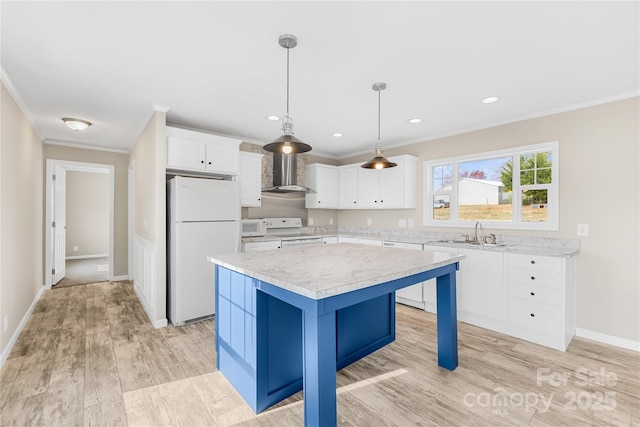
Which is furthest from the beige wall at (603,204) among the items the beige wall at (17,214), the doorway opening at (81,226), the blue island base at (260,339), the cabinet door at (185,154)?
the doorway opening at (81,226)

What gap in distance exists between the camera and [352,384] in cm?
217

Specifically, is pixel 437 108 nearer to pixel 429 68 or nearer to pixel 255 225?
pixel 429 68

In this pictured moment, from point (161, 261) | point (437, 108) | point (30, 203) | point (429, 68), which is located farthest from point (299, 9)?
point (30, 203)

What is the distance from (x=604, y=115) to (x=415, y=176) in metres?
2.12

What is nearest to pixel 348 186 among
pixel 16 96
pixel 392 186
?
pixel 392 186

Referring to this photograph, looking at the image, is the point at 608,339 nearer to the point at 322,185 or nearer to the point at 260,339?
the point at 260,339

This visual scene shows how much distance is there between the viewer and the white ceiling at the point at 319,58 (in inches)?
66.3

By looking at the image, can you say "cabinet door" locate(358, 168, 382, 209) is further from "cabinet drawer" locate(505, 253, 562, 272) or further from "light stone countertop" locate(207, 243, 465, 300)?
"light stone countertop" locate(207, 243, 465, 300)

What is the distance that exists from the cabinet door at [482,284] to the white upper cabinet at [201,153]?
3.07 meters

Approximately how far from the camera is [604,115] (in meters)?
2.90

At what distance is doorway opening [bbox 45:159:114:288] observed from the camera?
16.5 feet

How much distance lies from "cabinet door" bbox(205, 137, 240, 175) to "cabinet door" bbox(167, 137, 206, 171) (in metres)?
0.09

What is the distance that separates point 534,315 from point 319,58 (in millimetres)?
3069

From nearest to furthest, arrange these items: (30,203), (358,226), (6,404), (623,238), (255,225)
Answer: (6,404) < (623,238) < (30,203) < (255,225) < (358,226)
